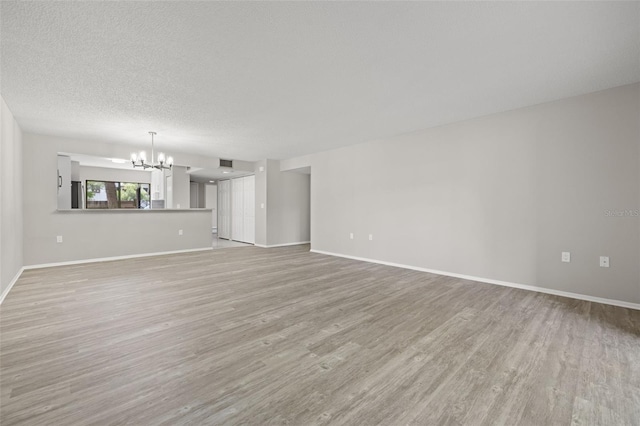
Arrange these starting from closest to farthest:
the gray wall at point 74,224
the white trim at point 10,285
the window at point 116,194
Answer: the white trim at point 10,285, the gray wall at point 74,224, the window at point 116,194

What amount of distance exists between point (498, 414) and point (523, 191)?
3.18m

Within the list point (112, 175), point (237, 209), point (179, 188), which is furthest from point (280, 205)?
point (112, 175)

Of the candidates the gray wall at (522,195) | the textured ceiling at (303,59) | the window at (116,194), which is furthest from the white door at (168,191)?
the gray wall at (522,195)

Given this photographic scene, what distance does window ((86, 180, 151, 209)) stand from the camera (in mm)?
9844

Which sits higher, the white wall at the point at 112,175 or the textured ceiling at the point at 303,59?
the textured ceiling at the point at 303,59

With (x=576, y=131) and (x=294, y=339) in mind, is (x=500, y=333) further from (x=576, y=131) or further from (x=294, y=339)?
(x=576, y=131)

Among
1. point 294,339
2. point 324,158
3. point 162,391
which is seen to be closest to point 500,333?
point 294,339

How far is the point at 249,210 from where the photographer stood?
8.42 meters

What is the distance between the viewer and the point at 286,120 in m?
4.30

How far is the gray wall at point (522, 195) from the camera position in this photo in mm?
3074

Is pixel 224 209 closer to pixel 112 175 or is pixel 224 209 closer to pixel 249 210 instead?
pixel 249 210

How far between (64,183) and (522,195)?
8150 millimetres

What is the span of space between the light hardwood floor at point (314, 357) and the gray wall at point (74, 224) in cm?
177

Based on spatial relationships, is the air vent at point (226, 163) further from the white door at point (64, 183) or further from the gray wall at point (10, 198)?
the gray wall at point (10, 198)
